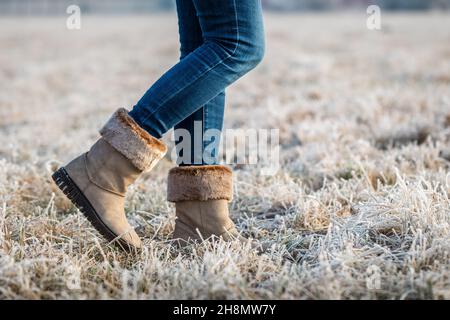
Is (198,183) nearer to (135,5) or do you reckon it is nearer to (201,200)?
(201,200)

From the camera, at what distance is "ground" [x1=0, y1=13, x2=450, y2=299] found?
1.38 metres

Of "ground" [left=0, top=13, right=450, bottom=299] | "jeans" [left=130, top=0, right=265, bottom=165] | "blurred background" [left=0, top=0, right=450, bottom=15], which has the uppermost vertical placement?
"blurred background" [left=0, top=0, right=450, bottom=15]

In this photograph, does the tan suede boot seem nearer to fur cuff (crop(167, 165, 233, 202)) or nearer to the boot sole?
the boot sole

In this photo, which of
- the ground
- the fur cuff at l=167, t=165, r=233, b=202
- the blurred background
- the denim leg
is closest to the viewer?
the ground

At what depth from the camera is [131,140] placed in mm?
1560

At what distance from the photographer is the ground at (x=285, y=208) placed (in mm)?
1385

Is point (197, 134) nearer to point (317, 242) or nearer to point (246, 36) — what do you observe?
point (246, 36)

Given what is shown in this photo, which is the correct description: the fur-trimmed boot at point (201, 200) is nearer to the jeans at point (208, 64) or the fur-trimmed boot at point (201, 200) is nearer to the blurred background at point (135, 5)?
the jeans at point (208, 64)

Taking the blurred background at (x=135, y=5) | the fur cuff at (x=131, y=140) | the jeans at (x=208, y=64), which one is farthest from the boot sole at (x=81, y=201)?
the blurred background at (x=135, y=5)

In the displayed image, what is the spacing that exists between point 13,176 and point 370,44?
810 centimetres

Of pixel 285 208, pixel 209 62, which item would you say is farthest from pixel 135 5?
pixel 209 62

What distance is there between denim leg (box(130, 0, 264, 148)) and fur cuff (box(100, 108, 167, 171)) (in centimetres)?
7

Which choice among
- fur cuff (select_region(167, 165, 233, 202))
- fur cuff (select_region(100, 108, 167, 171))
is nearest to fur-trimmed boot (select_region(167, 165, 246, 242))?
fur cuff (select_region(167, 165, 233, 202))

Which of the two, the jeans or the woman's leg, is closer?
Answer: the jeans
